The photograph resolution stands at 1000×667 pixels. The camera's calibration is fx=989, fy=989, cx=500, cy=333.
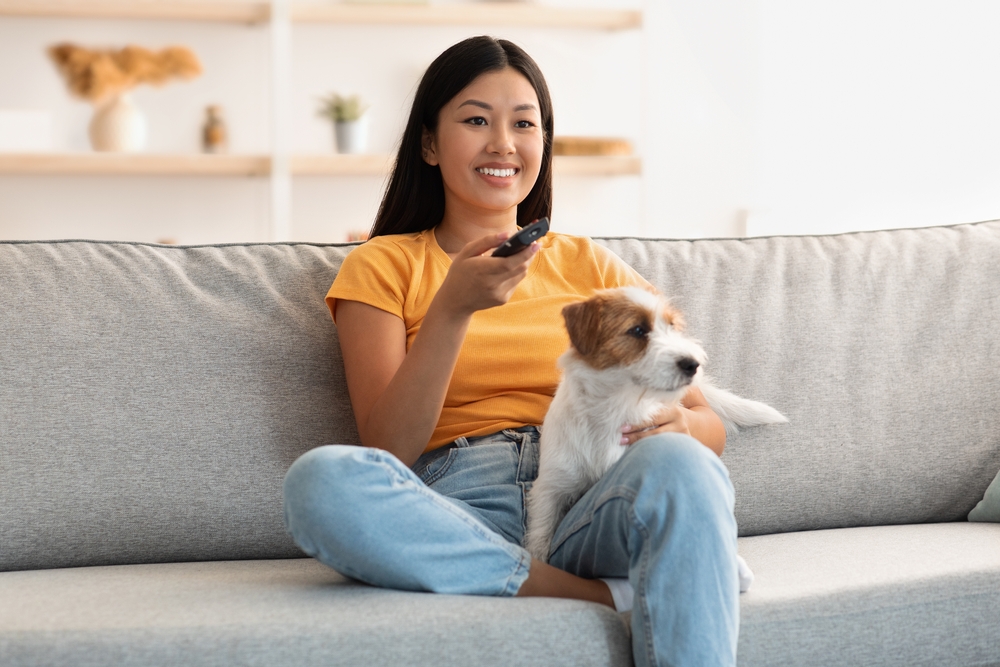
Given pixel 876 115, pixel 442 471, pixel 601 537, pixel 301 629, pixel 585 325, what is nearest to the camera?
pixel 301 629

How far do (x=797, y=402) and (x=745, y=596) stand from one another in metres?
0.63

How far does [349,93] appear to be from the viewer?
14.9 feet

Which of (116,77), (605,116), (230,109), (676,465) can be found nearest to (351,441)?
(676,465)

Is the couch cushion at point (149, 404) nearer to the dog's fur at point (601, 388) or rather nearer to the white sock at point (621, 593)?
the dog's fur at point (601, 388)

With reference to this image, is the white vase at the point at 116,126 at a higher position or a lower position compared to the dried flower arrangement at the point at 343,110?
lower

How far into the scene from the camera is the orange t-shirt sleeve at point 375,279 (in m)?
1.67

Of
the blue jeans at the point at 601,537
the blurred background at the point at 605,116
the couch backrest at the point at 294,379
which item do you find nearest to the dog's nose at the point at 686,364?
the blue jeans at the point at 601,537

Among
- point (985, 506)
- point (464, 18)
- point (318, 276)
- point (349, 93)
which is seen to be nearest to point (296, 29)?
point (349, 93)

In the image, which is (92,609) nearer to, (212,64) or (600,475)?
(600,475)

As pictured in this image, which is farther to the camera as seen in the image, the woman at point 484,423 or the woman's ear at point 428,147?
the woman's ear at point 428,147

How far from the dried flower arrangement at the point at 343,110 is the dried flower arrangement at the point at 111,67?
66cm

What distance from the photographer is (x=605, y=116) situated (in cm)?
479

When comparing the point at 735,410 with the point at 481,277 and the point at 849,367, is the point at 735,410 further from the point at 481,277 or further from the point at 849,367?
the point at 481,277

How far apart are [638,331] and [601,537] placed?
11.9 inches
